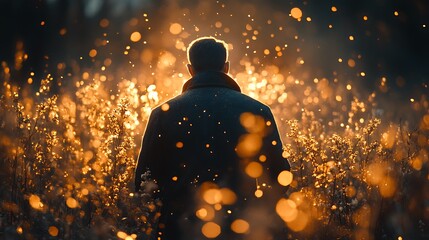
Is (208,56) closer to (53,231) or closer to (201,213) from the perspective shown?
(201,213)

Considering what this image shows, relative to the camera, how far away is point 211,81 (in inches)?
135

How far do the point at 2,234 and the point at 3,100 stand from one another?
6.52 feet

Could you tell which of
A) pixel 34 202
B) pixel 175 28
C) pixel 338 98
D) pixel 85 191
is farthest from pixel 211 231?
pixel 175 28

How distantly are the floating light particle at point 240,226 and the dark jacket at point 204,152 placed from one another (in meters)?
0.03

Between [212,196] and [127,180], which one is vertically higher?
[212,196]

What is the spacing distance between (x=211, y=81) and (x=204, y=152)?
44 centimetres

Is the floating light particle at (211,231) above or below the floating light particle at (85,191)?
above

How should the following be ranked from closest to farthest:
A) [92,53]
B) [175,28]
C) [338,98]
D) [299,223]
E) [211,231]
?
[211,231], [299,223], [338,98], [92,53], [175,28]

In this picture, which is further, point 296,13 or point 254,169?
point 296,13

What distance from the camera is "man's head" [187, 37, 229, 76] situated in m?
3.50

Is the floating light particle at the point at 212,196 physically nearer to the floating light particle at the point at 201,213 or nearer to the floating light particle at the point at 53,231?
the floating light particle at the point at 201,213

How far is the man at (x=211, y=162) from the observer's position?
3.17 m

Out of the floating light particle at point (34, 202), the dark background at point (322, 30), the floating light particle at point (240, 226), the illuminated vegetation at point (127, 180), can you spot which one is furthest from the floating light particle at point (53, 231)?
the dark background at point (322, 30)

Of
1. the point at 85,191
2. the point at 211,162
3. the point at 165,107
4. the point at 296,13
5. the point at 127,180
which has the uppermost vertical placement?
the point at 165,107
